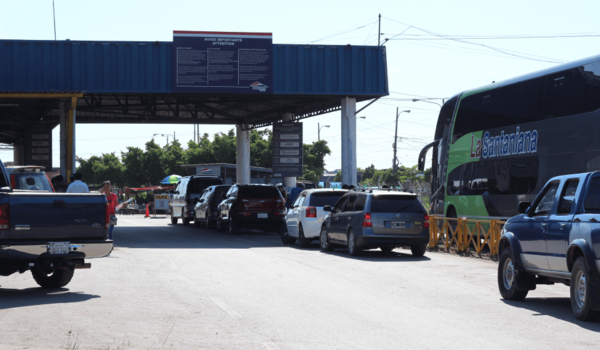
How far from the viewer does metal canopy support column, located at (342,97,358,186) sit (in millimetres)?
31641

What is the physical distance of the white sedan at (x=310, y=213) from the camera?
21.5 metres

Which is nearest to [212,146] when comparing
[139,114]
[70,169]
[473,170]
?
[139,114]

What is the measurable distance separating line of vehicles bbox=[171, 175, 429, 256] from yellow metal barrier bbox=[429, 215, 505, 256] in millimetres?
1454

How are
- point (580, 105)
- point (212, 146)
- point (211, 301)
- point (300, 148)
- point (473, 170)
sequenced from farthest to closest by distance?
point (212, 146), point (300, 148), point (473, 170), point (580, 105), point (211, 301)

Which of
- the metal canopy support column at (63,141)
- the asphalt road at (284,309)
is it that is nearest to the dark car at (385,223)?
the asphalt road at (284,309)

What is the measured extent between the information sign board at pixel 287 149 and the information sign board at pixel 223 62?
19.2ft

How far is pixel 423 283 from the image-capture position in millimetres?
12758

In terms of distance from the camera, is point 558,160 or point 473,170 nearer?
point 558,160

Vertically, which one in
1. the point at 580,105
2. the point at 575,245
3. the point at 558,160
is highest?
the point at 580,105

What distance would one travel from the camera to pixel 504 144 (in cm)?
1975

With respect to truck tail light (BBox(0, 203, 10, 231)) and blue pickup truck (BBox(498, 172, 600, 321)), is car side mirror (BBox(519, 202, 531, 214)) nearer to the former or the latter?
blue pickup truck (BBox(498, 172, 600, 321))

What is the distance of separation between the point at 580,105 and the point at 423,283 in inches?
250

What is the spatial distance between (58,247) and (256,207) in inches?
653

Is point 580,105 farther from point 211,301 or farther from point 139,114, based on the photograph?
point 139,114
